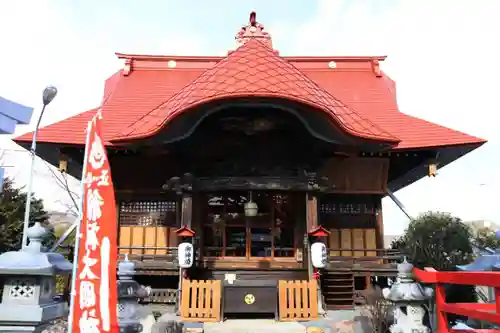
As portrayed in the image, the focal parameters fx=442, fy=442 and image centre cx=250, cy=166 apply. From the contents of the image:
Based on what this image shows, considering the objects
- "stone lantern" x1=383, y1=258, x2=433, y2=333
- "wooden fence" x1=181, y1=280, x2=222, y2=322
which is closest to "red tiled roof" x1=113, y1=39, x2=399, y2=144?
"wooden fence" x1=181, y1=280, x2=222, y2=322

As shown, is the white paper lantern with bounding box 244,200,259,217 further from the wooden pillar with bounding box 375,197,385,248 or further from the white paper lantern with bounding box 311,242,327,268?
the wooden pillar with bounding box 375,197,385,248

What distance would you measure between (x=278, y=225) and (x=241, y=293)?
227 centimetres

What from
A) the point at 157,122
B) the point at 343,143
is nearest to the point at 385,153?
the point at 343,143

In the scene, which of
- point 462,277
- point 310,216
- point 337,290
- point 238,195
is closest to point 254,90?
point 238,195

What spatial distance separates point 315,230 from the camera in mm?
10281

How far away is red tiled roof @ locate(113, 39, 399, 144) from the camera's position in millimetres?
9969

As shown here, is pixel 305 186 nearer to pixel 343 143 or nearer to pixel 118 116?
pixel 343 143

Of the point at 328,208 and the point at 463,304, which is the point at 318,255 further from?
the point at 463,304

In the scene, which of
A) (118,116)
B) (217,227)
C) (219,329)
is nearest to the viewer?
(219,329)

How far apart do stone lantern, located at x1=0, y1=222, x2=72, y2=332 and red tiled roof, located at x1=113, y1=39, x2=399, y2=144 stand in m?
5.84

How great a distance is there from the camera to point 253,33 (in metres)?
14.5

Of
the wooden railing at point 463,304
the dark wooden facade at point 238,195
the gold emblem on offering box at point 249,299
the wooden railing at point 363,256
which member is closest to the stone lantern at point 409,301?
the wooden railing at point 463,304

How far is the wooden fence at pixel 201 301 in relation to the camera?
934 centimetres

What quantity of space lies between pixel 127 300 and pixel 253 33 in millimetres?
10712
